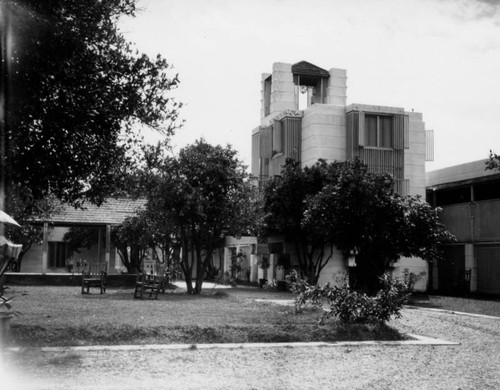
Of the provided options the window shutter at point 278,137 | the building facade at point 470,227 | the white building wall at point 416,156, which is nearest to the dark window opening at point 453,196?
the building facade at point 470,227

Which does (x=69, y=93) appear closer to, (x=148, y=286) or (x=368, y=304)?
(x=368, y=304)

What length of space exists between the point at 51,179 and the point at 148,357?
4620 millimetres

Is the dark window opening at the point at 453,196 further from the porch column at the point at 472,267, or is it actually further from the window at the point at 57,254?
the window at the point at 57,254

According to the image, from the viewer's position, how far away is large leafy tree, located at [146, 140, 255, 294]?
23.7 metres

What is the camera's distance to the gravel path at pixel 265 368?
7832 mm

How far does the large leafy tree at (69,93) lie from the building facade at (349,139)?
18366 millimetres

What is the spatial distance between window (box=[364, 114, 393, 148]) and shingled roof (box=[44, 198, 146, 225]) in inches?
459

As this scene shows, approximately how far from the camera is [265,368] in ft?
29.2

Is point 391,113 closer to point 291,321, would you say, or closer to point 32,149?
point 291,321

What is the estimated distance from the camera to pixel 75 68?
38.4ft

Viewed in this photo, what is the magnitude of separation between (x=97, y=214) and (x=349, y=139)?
1318 centimetres

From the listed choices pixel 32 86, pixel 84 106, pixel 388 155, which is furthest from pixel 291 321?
pixel 388 155

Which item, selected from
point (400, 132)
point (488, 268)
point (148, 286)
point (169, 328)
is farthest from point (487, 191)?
point (169, 328)

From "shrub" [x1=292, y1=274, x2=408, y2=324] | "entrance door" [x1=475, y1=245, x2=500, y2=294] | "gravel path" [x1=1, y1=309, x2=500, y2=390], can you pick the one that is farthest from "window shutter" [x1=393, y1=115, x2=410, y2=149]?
"gravel path" [x1=1, y1=309, x2=500, y2=390]
